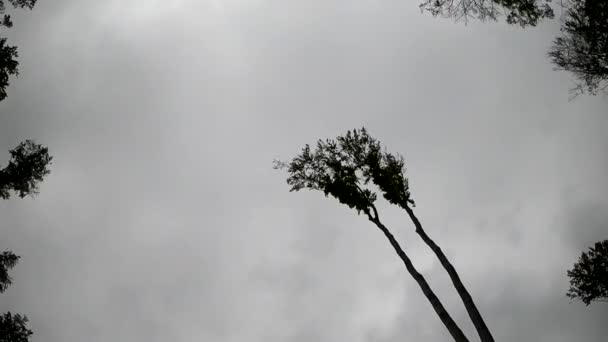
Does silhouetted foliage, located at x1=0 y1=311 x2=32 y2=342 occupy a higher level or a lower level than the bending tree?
lower

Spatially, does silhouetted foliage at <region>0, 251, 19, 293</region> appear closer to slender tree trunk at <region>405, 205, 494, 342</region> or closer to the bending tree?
the bending tree

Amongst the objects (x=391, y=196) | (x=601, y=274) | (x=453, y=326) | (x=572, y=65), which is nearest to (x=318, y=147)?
(x=391, y=196)

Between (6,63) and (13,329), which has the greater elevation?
(6,63)

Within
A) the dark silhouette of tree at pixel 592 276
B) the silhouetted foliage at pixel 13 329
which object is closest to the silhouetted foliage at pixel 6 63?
the silhouetted foliage at pixel 13 329

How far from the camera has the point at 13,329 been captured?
10.1 m

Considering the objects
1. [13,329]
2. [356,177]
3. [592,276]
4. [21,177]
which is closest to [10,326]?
[13,329]

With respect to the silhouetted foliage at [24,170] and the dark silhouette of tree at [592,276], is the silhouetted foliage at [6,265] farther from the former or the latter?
the dark silhouette of tree at [592,276]

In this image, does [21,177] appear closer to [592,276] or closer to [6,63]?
[6,63]

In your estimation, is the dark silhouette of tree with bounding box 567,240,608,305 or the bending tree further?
the dark silhouette of tree with bounding box 567,240,608,305

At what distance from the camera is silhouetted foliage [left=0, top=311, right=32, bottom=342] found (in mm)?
9930

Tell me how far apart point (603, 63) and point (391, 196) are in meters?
8.85

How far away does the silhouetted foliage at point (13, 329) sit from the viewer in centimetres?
993

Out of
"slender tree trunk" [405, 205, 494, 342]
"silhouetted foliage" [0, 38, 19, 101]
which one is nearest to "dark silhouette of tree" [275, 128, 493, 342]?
"slender tree trunk" [405, 205, 494, 342]

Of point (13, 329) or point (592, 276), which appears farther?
point (592, 276)
